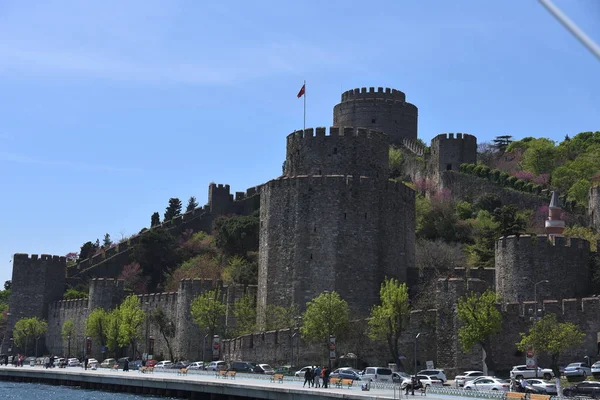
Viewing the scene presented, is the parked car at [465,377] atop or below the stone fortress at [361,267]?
below

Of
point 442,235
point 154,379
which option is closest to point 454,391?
point 154,379

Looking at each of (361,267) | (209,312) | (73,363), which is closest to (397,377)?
(361,267)

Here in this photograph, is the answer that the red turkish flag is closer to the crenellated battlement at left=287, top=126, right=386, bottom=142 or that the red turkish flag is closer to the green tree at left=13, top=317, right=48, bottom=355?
the crenellated battlement at left=287, top=126, right=386, bottom=142

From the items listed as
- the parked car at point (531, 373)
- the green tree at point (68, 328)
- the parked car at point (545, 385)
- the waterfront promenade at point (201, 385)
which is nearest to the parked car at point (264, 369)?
the waterfront promenade at point (201, 385)

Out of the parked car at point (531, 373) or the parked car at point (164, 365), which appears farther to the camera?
the parked car at point (164, 365)

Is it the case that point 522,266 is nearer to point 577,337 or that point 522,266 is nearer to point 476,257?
point 577,337

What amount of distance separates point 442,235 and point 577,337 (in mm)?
37685

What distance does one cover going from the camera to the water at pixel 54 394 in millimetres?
57938

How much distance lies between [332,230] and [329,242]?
0.78 meters

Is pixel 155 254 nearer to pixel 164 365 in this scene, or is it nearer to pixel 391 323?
pixel 164 365

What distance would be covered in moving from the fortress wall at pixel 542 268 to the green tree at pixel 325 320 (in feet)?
32.1

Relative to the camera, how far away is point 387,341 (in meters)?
55.8

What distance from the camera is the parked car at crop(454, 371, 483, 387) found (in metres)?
46.9

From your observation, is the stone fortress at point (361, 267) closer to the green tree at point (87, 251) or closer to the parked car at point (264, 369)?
the parked car at point (264, 369)
